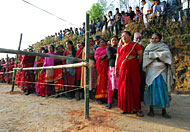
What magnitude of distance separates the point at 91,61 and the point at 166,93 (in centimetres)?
210

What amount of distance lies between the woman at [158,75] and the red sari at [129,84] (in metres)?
0.21

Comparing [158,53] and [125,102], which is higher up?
[158,53]

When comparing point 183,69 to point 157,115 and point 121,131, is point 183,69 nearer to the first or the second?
point 157,115

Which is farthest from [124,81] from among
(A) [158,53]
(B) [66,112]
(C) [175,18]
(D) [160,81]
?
(C) [175,18]

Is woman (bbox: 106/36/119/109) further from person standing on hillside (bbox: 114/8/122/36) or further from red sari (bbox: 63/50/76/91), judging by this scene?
person standing on hillside (bbox: 114/8/122/36)

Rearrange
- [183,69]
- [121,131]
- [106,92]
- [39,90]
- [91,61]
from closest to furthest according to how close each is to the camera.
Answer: [121,131], [106,92], [91,61], [39,90], [183,69]

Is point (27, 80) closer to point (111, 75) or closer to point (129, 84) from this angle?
point (111, 75)

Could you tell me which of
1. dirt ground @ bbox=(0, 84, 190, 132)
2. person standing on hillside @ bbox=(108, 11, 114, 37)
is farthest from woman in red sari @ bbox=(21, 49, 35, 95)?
person standing on hillside @ bbox=(108, 11, 114, 37)

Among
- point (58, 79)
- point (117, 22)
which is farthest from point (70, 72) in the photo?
point (117, 22)

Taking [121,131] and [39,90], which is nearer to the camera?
[121,131]

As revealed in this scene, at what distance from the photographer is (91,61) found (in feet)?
12.8

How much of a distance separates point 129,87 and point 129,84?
6 centimetres

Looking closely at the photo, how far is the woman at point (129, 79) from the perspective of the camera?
2529 mm

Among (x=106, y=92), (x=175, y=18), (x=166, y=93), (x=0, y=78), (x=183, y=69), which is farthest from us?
(x=0, y=78)
